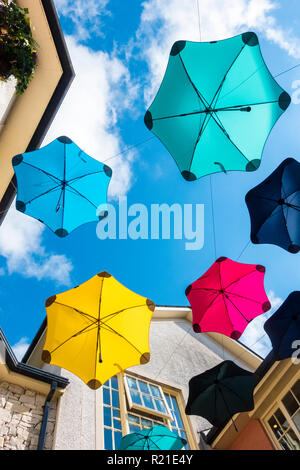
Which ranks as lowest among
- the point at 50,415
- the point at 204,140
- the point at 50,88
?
the point at 50,415

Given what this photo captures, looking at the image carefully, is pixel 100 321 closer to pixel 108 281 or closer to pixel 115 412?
pixel 108 281

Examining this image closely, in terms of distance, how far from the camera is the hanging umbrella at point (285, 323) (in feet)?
26.3

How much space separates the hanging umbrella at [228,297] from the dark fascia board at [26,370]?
3.82 metres

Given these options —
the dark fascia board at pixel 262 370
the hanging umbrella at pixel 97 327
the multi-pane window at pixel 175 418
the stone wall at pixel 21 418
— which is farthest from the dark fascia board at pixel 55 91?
the dark fascia board at pixel 262 370

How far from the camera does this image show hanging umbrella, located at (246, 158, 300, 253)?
26.8ft

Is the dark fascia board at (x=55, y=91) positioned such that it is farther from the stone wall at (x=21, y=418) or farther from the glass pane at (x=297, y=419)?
the glass pane at (x=297, y=419)

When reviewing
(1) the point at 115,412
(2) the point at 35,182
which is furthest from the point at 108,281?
(1) the point at 115,412

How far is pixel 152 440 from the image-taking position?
23.0 feet

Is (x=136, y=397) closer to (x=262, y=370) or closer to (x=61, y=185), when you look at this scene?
(x=262, y=370)

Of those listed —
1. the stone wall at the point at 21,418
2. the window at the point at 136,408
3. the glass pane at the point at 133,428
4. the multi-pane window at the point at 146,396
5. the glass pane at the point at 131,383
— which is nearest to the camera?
the stone wall at the point at 21,418

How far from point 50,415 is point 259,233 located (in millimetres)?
6495

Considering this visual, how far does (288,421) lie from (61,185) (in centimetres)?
759

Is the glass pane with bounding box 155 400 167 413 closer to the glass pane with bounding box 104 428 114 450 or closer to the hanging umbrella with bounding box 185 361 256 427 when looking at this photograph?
the hanging umbrella with bounding box 185 361 256 427

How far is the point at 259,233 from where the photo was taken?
8.73m
